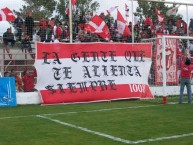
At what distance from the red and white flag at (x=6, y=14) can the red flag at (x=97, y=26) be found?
3.69 meters

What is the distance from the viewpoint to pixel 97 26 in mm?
18609

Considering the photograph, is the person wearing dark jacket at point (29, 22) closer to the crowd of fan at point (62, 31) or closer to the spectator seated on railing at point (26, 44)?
the crowd of fan at point (62, 31)

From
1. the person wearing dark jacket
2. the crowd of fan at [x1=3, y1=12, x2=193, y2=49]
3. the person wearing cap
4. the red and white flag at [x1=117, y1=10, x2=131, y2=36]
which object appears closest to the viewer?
the person wearing dark jacket

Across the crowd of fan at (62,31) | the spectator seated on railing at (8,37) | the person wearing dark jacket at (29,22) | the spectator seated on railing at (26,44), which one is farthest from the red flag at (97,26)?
the spectator seated on railing at (8,37)

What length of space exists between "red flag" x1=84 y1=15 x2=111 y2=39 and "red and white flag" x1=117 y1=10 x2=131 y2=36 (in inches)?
30.5

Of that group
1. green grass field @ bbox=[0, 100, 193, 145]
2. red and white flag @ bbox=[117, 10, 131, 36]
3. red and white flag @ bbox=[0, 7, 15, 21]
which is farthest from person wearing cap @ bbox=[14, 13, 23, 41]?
green grass field @ bbox=[0, 100, 193, 145]

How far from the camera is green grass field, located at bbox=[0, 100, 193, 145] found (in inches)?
301

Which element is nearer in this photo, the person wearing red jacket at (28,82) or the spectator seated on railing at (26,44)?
the person wearing red jacket at (28,82)

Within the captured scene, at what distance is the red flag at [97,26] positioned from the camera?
1862 centimetres

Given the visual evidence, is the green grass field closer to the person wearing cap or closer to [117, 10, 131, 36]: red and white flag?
the person wearing cap

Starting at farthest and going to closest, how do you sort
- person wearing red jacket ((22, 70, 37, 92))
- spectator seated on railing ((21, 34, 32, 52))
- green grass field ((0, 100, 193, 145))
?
spectator seated on railing ((21, 34, 32, 52)), person wearing red jacket ((22, 70, 37, 92)), green grass field ((0, 100, 193, 145))

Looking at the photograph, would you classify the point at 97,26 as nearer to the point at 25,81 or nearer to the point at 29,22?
the point at 29,22

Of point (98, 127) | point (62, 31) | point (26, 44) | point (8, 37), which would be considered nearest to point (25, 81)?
point (26, 44)

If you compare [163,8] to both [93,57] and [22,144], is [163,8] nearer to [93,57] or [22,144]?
[93,57]
